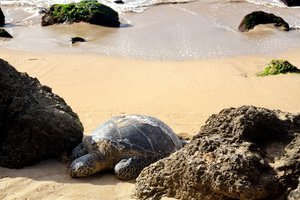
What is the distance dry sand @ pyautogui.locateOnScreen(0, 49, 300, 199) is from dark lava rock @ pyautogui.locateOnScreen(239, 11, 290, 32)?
2433 millimetres

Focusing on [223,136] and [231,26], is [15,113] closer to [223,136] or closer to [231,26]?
[223,136]

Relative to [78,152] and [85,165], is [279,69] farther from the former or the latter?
[85,165]

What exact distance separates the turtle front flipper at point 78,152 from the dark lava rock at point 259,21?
31.7 ft

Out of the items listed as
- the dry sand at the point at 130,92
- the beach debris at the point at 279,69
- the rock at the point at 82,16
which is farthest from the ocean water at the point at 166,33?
the beach debris at the point at 279,69

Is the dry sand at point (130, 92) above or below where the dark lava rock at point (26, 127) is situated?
below

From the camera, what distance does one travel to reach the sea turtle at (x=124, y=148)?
541 centimetres

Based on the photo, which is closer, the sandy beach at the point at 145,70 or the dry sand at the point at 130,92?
the dry sand at the point at 130,92

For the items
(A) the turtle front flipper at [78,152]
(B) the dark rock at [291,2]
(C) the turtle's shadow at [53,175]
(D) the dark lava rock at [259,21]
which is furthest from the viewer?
(B) the dark rock at [291,2]

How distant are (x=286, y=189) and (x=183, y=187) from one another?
0.85m

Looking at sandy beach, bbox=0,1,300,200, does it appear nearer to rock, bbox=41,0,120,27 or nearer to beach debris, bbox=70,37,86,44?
beach debris, bbox=70,37,86,44

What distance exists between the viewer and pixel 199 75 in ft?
34.0

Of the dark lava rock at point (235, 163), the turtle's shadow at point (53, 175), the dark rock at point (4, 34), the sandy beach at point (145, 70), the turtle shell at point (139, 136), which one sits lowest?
the dark rock at point (4, 34)

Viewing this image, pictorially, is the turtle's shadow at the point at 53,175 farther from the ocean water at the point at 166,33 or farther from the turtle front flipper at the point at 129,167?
the ocean water at the point at 166,33

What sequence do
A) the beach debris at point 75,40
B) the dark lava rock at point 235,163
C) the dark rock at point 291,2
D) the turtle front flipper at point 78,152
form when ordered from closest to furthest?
A: the dark lava rock at point 235,163, the turtle front flipper at point 78,152, the beach debris at point 75,40, the dark rock at point 291,2
